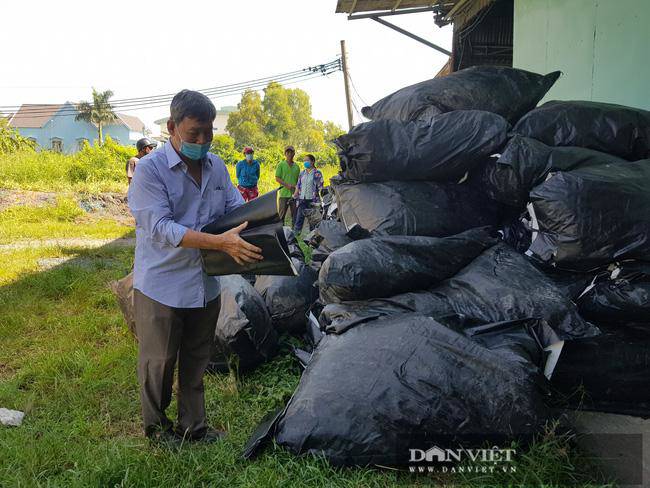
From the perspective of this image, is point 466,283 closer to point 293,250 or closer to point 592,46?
point 293,250

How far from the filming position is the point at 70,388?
99.4 inches

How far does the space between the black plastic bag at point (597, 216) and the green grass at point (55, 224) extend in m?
7.40

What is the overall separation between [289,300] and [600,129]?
1903 mm

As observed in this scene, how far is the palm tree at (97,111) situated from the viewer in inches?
1735

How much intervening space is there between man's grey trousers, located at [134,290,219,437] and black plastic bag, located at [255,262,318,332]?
2.54 feet

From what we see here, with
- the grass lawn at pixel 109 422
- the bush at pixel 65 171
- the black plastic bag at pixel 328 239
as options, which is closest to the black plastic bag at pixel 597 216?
the grass lawn at pixel 109 422

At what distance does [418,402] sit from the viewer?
163 cm

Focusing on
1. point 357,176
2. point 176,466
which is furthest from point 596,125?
point 176,466

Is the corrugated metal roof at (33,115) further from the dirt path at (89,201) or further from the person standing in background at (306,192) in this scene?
the person standing in background at (306,192)

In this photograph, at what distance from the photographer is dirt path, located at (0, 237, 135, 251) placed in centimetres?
673

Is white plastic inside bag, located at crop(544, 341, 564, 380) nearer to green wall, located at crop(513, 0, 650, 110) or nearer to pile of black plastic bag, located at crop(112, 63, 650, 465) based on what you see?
pile of black plastic bag, located at crop(112, 63, 650, 465)

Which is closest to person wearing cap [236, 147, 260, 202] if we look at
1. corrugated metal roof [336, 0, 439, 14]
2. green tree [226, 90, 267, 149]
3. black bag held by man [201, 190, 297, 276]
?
corrugated metal roof [336, 0, 439, 14]

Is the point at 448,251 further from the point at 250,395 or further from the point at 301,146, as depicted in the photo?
the point at 301,146

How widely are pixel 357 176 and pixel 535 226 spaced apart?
3.29 feet
